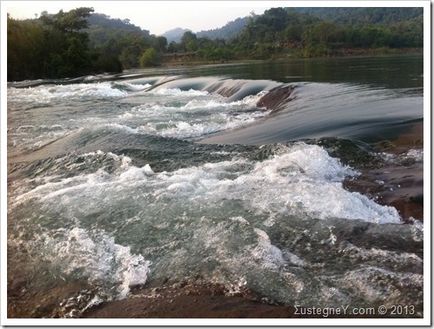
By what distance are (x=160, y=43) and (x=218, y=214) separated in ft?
126

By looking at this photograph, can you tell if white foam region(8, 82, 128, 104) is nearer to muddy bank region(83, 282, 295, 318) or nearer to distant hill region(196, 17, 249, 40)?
distant hill region(196, 17, 249, 40)

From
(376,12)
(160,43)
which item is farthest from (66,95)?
(160,43)

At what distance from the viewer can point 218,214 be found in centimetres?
325

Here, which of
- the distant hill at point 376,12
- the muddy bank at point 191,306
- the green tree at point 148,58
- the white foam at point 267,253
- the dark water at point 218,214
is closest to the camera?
the muddy bank at point 191,306

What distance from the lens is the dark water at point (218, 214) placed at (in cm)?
246

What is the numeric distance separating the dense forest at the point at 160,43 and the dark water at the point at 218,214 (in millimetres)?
9432

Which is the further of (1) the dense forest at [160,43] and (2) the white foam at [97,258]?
(1) the dense forest at [160,43]

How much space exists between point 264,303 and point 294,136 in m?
3.23

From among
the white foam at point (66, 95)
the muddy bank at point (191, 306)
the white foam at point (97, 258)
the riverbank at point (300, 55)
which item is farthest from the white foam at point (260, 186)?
the white foam at point (66, 95)

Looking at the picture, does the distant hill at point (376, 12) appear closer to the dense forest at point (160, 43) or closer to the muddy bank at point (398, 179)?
the muddy bank at point (398, 179)

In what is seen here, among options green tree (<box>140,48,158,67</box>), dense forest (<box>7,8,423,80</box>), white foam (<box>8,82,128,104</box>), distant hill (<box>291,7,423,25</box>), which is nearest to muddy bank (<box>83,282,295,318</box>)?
distant hill (<box>291,7,423,25</box>)

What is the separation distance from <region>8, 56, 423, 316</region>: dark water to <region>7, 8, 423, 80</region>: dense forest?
30.9 feet

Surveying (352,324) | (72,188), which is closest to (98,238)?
(72,188)

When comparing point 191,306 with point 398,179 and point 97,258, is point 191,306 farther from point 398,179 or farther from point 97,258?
point 398,179
